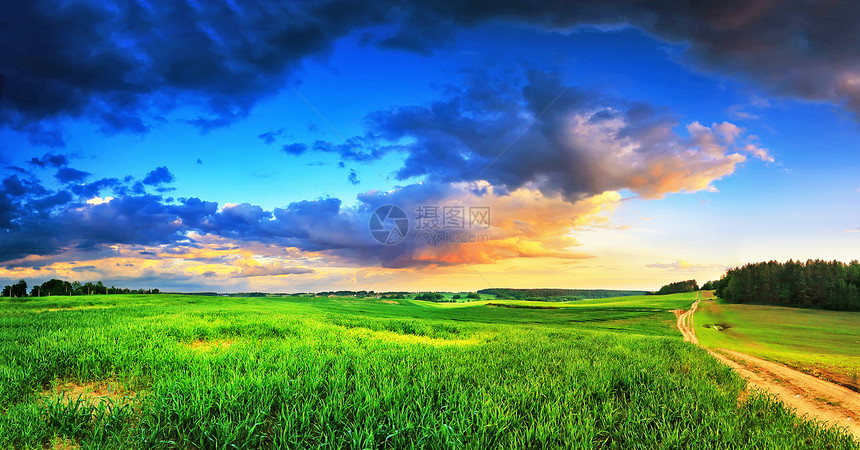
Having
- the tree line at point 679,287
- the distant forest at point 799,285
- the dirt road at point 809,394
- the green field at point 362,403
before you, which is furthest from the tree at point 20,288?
the tree line at point 679,287

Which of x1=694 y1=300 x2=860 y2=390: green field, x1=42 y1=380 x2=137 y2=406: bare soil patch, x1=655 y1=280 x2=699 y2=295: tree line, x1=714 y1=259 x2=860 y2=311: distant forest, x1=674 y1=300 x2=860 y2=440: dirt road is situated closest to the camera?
x1=42 y1=380 x2=137 y2=406: bare soil patch

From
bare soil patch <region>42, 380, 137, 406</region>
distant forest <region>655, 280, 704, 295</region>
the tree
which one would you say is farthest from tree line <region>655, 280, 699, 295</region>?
the tree

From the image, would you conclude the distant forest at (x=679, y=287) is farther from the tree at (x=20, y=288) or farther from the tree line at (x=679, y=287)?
the tree at (x=20, y=288)

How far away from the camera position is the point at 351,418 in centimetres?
466

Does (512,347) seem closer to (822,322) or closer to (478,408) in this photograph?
(478,408)

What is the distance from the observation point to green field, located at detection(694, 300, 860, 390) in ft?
60.6

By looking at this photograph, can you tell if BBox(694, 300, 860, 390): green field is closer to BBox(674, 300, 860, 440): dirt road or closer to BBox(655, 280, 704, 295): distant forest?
BBox(674, 300, 860, 440): dirt road

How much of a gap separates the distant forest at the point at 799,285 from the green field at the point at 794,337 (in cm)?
649

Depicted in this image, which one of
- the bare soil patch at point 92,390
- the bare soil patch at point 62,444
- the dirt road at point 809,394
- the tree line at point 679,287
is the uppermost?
the bare soil patch at point 62,444

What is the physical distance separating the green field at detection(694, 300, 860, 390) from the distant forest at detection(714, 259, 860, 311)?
649 cm

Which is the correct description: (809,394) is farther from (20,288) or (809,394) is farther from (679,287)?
(679,287)

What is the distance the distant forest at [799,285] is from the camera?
62594mm

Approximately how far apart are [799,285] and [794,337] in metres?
48.6

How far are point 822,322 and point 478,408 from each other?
71.3 meters
